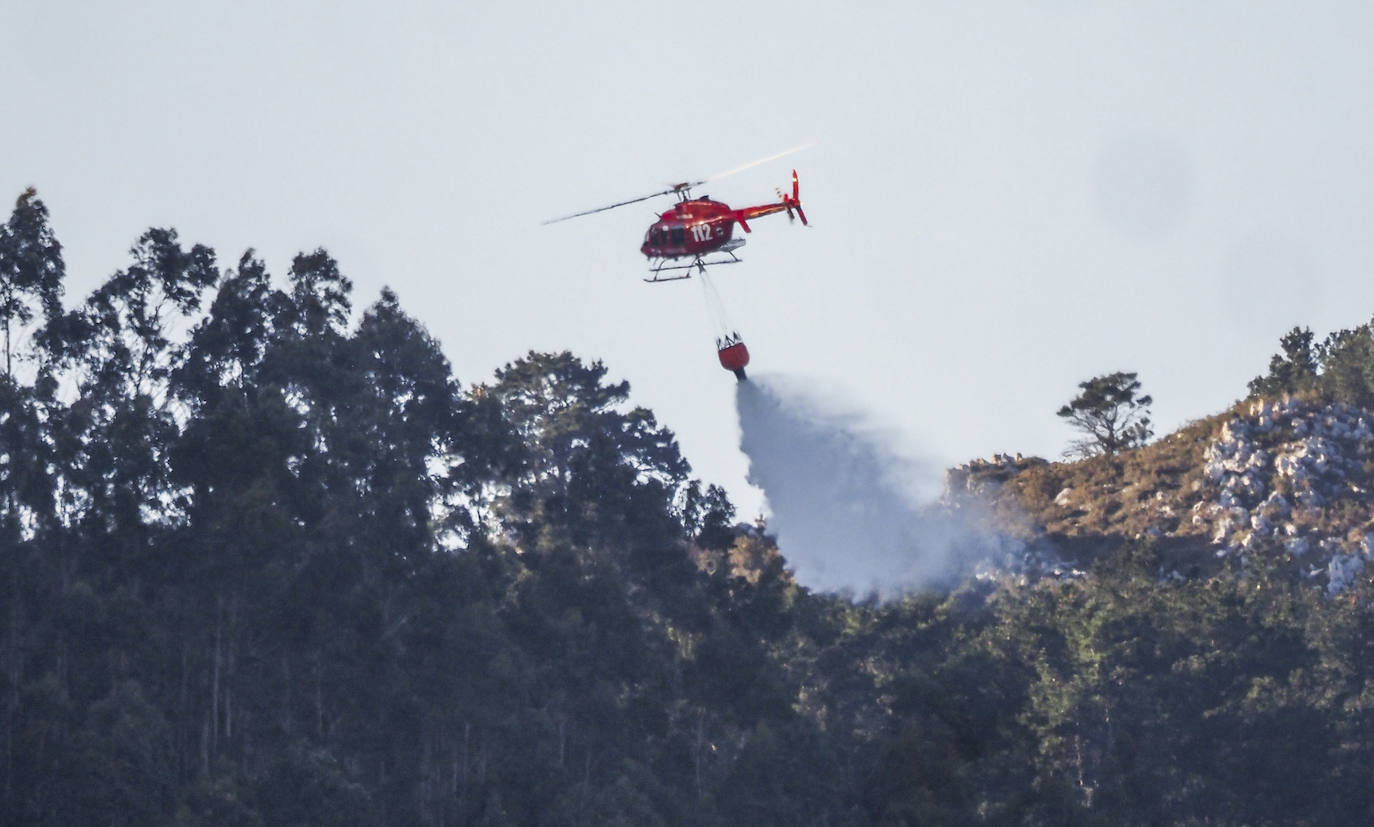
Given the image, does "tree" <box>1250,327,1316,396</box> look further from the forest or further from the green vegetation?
the forest

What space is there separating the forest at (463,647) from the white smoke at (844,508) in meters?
7.74

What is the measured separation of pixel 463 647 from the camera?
6341cm

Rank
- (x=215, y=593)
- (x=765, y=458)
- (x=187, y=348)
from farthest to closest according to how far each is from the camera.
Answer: (x=765, y=458), (x=187, y=348), (x=215, y=593)

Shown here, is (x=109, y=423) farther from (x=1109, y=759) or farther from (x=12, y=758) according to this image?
(x=1109, y=759)

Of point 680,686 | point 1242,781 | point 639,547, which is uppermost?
point 639,547

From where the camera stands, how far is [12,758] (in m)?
52.3

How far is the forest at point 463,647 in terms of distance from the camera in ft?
185

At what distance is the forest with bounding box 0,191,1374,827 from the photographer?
56281 millimetres

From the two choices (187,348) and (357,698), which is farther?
(187,348)

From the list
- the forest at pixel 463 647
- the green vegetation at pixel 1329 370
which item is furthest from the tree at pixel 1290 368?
the forest at pixel 463 647

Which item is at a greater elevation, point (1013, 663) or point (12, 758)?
point (1013, 663)

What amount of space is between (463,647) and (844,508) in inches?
1414

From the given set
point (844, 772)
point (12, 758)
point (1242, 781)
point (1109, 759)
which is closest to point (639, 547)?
point (844, 772)

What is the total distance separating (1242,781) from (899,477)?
30.1 m
